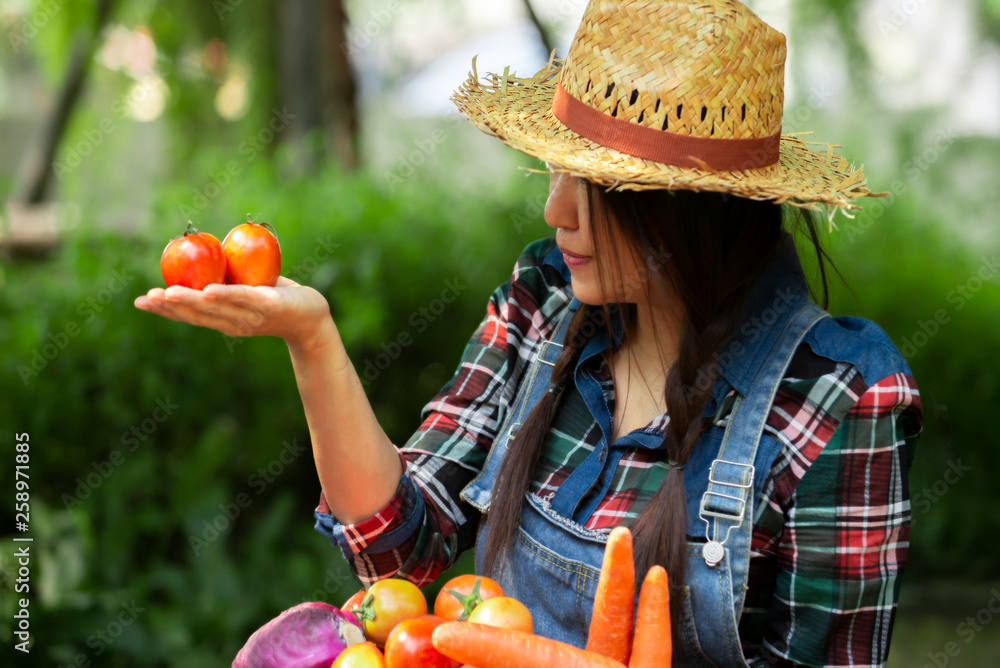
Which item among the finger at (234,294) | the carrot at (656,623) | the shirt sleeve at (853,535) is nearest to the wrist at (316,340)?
the finger at (234,294)

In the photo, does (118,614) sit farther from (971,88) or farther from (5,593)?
(971,88)

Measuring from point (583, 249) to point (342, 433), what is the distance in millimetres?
476

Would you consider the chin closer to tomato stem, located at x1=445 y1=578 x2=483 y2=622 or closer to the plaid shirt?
the plaid shirt

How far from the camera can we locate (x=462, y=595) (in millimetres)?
1257

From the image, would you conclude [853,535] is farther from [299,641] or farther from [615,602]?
[299,641]

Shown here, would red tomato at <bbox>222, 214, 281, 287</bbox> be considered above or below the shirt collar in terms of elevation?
above

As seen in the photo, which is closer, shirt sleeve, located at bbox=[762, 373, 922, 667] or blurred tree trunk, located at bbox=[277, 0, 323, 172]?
shirt sleeve, located at bbox=[762, 373, 922, 667]

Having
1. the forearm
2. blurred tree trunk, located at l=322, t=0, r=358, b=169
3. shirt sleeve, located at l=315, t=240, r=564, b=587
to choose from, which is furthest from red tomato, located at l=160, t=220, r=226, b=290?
blurred tree trunk, located at l=322, t=0, r=358, b=169

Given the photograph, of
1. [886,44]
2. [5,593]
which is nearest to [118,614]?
[5,593]

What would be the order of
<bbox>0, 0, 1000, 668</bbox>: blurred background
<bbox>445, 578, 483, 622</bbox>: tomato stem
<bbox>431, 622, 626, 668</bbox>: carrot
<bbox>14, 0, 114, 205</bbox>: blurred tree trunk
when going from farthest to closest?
<bbox>14, 0, 114, 205</bbox>: blurred tree trunk
<bbox>0, 0, 1000, 668</bbox>: blurred background
<bbox>445, 578, 483, 622</bbox>: tomato stem
<bbox>431, 622, 626, 668</bbox>: carrot

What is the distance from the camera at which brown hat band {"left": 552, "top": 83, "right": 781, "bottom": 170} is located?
4.38 feet

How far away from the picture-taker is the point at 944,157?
5.13 meters

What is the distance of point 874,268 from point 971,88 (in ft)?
6.13

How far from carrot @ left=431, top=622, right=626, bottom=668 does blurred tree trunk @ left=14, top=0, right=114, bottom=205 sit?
551 centimetres
